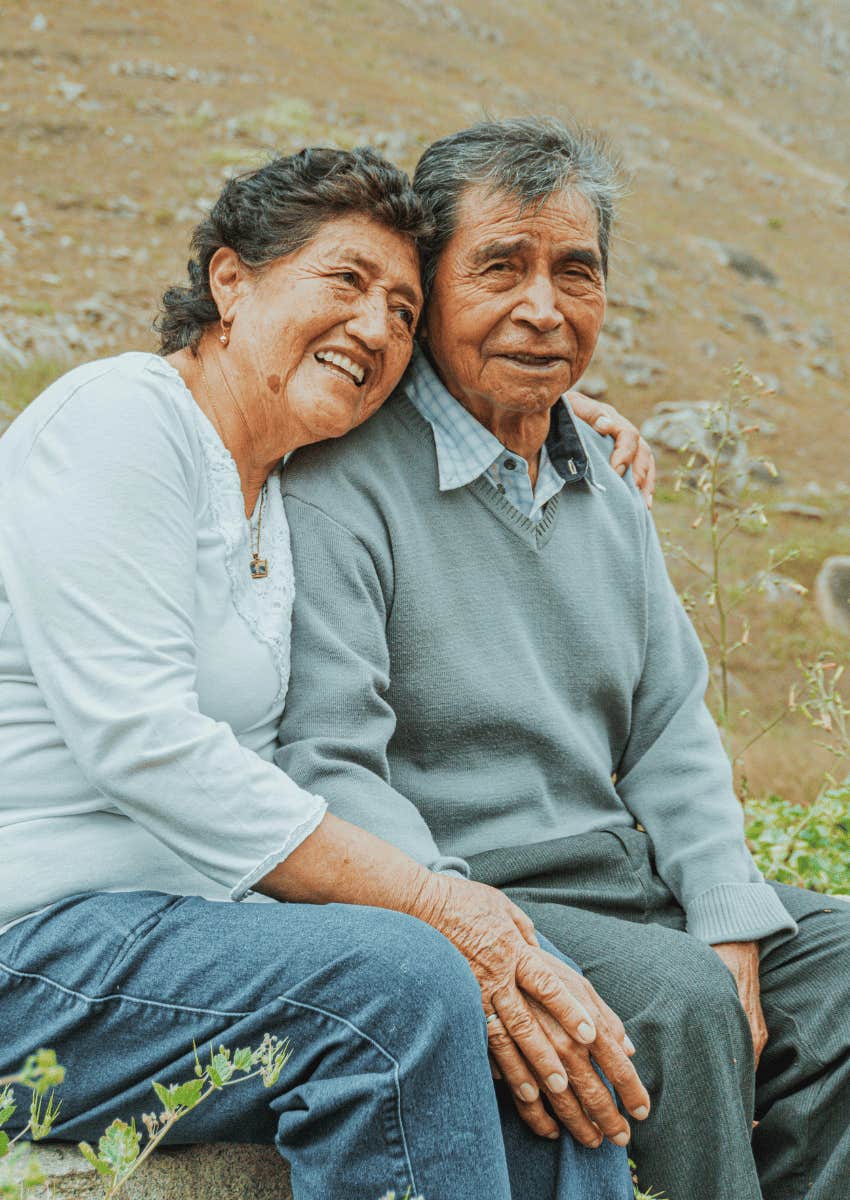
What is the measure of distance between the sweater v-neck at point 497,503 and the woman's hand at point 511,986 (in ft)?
2.79

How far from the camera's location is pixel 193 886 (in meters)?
1.67

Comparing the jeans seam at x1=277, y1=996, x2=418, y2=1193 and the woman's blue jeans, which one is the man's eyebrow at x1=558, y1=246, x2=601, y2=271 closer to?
the woman's blue jeans

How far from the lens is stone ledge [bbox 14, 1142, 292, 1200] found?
1508 millimetres

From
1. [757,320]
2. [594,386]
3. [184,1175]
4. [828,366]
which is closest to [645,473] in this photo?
[184,1175]

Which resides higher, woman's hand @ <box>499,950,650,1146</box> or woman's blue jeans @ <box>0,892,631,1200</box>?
woman's blue jeans @ <box>0,892,631,1200</box>

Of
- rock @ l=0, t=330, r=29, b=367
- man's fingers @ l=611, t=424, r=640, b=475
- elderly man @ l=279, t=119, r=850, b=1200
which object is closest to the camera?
elderly man @ l=279, t=119, r=850, b=1200

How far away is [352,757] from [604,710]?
71 centimetres

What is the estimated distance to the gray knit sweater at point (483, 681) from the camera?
1931 millimetres

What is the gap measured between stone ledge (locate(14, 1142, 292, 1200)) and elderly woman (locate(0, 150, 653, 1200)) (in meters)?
0.05

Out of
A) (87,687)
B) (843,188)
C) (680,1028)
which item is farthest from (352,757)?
(843,188)

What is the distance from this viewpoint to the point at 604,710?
7.78 ft

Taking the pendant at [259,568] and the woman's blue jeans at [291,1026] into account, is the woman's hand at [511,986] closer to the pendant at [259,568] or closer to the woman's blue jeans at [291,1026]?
the woman's blue jeans at [291,1026]

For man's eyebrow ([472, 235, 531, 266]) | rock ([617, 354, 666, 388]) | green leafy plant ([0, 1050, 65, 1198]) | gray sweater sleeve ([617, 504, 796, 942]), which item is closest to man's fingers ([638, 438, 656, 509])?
gray sweater sleeve ([617, 504, 796, 942])

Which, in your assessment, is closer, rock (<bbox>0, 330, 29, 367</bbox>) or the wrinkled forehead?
the wrinkled forehead
